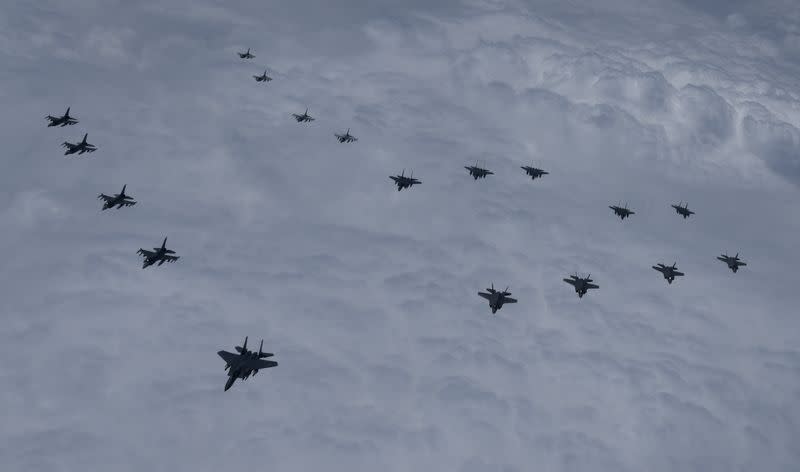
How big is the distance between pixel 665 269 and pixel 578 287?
91.5 ft

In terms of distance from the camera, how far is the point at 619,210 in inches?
6718

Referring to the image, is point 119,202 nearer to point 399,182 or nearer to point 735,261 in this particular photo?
point 399,182

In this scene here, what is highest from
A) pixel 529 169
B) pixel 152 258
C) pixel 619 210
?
pixel 529 169

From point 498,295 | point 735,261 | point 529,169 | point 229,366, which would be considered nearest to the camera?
point 229,366

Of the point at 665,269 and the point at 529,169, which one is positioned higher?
the point at 529,169

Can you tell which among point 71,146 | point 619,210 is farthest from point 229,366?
point 619,210

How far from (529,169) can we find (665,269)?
4870cm

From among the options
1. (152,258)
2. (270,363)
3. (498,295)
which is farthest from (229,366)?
(498,295)

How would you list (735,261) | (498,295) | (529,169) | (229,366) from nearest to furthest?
(229,366) → (498,295) → (735,261) → (529,169)

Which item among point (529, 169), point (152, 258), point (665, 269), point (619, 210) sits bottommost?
Result: point (152, 258)

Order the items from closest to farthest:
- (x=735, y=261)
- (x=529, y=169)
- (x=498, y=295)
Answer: (x=498, y=295), (x=735, y=261), (x=529, y=169)

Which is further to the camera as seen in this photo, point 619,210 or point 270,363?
point 619,210

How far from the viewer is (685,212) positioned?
568 ft

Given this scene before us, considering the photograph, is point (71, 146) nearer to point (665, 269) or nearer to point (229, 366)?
point (229, 366)
